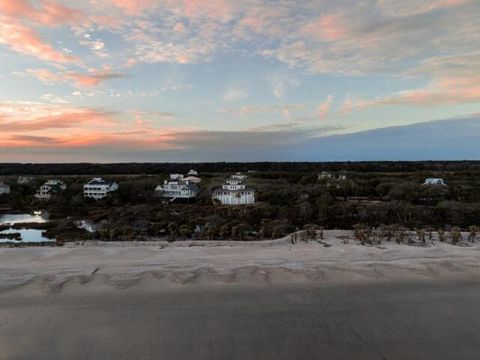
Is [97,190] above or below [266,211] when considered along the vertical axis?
above

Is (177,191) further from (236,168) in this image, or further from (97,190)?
(236,168)

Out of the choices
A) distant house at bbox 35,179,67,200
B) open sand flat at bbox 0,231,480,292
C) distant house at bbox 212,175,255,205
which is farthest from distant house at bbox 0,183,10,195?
open sand flat at bbox 0,231,480,292

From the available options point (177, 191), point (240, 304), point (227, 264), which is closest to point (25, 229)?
point (227, 264)

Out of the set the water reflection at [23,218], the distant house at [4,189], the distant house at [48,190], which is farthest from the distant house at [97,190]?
the distant house at [4,189]

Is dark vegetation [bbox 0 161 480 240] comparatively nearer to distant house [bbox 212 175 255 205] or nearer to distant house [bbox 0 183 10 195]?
distant house [bbox 0 183 10 195]

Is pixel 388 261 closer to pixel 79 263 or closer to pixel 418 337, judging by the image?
pixel 418 337

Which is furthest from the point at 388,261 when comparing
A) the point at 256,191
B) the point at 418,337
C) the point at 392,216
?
the point at 256,191

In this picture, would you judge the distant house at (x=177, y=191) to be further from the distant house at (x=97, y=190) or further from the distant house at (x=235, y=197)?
the distant house at (x=97, y=190)
